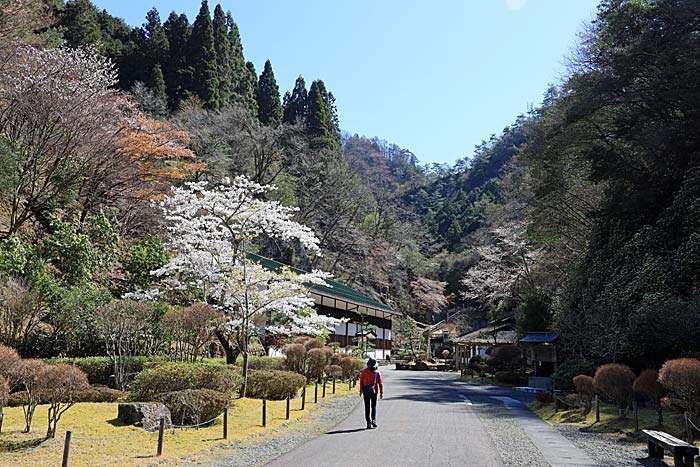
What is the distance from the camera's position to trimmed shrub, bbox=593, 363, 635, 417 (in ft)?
44.7

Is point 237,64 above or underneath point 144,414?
above

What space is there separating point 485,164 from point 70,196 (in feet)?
205

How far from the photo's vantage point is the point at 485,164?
252ft

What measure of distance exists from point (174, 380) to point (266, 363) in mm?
6460

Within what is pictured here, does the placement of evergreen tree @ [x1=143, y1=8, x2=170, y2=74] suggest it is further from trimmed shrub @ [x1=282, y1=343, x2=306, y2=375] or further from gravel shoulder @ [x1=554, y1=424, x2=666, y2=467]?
gravel shoulder @ [x1=554, y1=424, x2=666, y2=467]

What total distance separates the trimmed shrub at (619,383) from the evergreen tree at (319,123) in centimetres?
3700

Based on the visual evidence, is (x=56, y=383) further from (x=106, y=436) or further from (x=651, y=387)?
(x=651, y=387)

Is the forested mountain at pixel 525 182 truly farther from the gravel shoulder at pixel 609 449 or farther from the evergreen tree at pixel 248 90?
the gravel shoulder at pixel 609 449

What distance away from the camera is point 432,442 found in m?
9.75

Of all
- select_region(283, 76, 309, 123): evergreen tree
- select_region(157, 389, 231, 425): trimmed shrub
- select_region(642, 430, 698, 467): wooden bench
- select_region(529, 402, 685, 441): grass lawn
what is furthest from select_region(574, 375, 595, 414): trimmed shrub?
select_region(283, 76, 309, 123): evergreen tree

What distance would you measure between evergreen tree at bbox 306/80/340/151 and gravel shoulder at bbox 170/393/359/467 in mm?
36699

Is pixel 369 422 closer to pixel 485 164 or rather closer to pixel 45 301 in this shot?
pixel 45 301

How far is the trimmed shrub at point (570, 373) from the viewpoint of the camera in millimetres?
19406

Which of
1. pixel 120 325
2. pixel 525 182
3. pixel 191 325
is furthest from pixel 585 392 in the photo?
pixel 525 182
